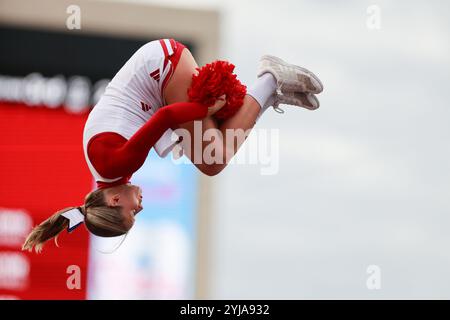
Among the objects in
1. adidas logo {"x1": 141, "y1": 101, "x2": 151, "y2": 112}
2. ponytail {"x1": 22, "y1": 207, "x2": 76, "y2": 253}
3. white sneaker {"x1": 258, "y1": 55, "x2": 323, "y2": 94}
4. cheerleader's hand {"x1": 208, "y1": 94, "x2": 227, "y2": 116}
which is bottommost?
ponytail {"x1": 22, "y1": 207, "x2": 76, "y2": 253}

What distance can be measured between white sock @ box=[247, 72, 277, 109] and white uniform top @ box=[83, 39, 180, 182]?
0.54m

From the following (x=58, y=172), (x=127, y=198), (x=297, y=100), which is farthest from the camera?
Result: (x=58, y=172)

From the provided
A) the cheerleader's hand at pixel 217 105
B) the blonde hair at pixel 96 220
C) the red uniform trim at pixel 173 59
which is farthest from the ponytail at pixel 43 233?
the cheerleader's hand at pixel 217 105

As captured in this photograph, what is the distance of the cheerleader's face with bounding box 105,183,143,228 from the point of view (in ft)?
20.8

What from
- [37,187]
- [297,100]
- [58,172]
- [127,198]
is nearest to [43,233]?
[127,198]

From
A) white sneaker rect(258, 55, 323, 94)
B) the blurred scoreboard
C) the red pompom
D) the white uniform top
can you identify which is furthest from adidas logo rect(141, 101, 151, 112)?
the blurred scoreboard

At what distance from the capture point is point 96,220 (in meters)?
6.44

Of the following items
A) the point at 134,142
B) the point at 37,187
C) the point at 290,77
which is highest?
the point at 37,187

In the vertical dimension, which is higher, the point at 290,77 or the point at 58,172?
the point at 58,172

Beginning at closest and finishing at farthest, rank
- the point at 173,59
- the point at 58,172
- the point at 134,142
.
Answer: the point at 134,142 < the point at 173,59 < the point at 58,172

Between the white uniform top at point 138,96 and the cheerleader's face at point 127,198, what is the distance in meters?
0.11

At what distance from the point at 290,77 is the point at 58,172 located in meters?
10.8

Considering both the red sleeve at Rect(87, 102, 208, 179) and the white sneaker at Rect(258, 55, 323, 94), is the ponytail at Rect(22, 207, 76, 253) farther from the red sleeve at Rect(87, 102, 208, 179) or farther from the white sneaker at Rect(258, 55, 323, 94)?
the white sneaker at Rect(258, 55, 323, 94)

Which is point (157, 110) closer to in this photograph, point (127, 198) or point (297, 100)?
point (127, 198)
